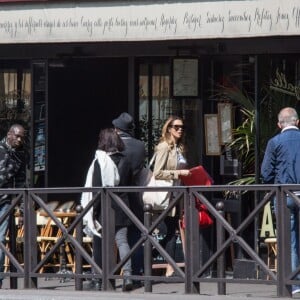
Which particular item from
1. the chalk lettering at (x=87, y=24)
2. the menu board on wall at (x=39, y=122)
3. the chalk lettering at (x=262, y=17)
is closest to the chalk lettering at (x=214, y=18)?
the chalk lettering at (x=262, y=17)

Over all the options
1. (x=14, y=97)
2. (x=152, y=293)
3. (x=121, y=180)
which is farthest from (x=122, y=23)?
(x=152, y=293)

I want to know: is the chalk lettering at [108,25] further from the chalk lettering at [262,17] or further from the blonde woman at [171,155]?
the chalk lettering at [262,17]

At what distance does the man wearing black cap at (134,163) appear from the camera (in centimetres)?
1172

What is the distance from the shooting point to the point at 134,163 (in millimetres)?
12250

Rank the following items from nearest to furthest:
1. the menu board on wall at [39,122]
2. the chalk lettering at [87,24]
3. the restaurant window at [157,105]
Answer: the chalk lettering at [87,24], the restaurant window at [157,105], the menu board on wall at [39,122]

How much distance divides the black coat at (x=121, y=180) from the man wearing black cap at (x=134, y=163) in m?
0.08

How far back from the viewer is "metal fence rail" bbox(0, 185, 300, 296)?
10.6 m

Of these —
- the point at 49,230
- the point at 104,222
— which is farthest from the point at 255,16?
the point at 49,230

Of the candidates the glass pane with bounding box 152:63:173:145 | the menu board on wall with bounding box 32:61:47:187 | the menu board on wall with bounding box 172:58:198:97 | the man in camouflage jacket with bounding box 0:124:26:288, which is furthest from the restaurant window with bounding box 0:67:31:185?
the man in camouflage jacket with bounding box 0:124:26:288

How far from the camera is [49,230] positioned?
13.4 meters

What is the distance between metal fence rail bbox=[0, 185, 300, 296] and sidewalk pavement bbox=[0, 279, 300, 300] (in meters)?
0.13

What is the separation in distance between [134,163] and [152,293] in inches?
59.8

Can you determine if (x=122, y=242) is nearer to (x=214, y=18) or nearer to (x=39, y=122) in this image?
(x=214, y=18)

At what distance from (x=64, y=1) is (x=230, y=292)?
141 inches
